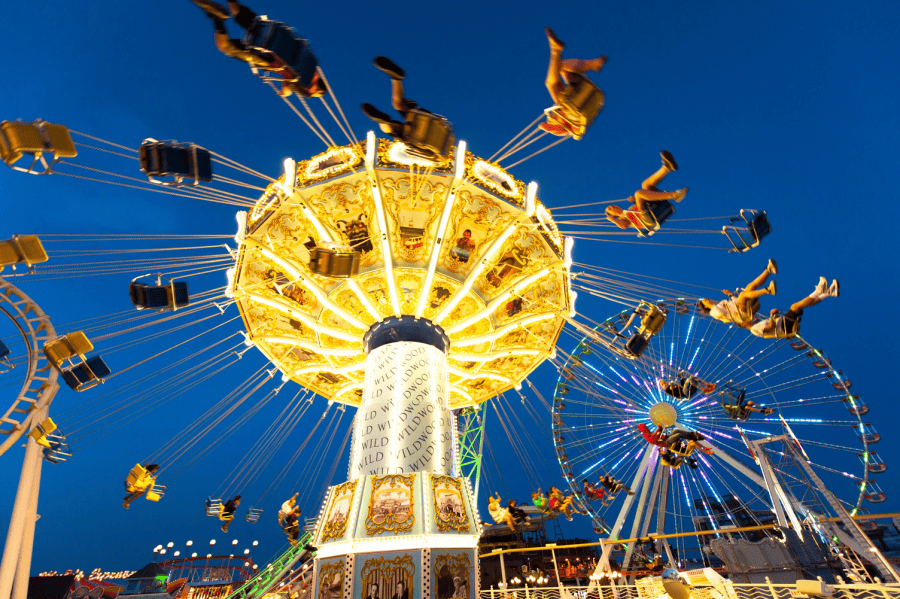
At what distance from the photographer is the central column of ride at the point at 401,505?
661cm

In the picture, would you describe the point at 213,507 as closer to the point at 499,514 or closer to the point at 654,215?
the point at 499,514

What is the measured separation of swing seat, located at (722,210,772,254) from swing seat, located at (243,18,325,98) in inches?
301

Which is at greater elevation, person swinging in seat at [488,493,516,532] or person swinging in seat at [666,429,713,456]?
person swinging in seat at [666,429,713,456]

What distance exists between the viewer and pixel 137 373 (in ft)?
218

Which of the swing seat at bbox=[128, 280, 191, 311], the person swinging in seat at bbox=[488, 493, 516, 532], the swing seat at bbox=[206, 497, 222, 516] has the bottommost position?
the person swinging in seat at bbox=[488, 493, 516, 532]

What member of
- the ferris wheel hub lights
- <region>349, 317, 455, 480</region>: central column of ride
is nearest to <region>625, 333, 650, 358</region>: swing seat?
<region>349, 317, 455, 480</region>: central column of ride

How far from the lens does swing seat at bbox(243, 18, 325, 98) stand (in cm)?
539

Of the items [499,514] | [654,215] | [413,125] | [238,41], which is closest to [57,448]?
[238,41]

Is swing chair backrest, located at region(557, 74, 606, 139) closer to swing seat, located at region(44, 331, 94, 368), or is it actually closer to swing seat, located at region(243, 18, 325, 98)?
swing seat, located at region(243, 18, 325, 98)

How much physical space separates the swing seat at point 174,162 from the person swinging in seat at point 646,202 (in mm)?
7186

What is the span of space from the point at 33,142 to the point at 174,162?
178cm

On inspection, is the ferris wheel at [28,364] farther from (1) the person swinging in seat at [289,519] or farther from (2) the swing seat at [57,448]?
(1) the person swinging in seat at [289,519]

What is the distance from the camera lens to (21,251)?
7805 millimetres

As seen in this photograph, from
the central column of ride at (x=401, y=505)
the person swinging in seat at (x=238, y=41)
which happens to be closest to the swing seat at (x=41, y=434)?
the central column of ride at (x=401, y=505)
